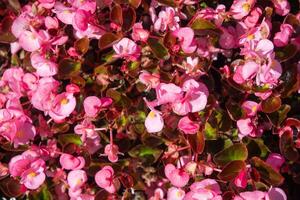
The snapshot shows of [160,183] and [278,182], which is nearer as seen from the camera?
[278,182]

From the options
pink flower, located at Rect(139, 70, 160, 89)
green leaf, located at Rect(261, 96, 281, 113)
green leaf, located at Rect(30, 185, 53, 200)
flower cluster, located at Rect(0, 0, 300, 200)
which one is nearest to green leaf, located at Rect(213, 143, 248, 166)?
flower cluster, located at Rect(0, 0, 300, 200)

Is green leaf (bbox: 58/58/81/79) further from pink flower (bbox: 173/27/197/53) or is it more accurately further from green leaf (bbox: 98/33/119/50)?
pink flower (bbox: 173/27/197/53)

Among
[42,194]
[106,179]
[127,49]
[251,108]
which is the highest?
[127,49]

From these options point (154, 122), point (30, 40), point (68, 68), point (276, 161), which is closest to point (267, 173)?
point (276, 161)

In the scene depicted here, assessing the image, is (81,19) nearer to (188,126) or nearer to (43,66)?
(43,66)

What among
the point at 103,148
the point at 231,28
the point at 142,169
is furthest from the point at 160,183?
the point at 231,28

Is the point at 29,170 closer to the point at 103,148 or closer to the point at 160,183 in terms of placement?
the point at 103,148
